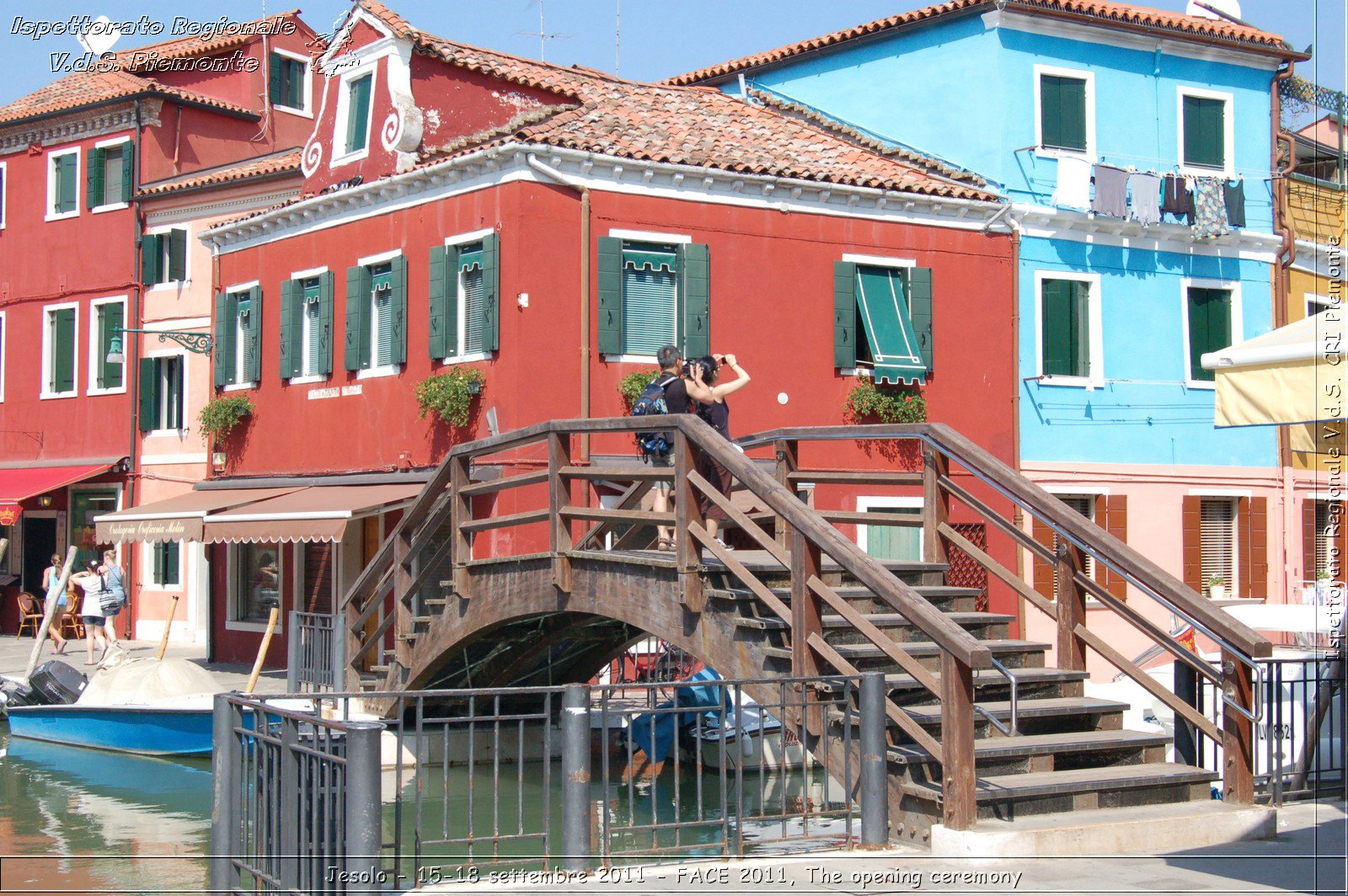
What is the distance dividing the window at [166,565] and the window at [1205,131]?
16664 millimetres

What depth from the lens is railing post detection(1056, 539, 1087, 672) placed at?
861 cm

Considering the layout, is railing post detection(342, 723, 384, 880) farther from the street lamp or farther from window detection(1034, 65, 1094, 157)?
the street lamp

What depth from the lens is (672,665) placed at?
1678 centimetres

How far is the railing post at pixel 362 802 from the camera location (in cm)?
601

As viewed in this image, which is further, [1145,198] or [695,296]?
[1145,198]

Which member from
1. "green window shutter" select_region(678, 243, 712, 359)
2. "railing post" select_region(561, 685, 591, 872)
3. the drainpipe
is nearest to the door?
the drainpipe

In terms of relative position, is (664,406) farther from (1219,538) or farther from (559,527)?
(1219,538)

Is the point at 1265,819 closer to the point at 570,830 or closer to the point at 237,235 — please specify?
the point at 570,830

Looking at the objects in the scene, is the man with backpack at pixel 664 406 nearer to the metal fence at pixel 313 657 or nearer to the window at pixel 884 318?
the metal fence at pixel 313 657

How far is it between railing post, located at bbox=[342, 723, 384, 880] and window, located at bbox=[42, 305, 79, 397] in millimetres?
22749

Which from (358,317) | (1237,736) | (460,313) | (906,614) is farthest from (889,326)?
(906,614)

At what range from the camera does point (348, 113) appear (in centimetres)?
1947

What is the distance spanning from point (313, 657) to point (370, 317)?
4427 mm

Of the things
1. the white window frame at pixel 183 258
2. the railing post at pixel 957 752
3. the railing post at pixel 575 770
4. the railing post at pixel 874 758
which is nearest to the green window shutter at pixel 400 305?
the white window frame at pixel 183 258
